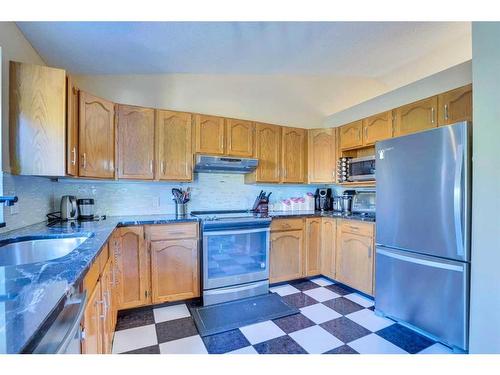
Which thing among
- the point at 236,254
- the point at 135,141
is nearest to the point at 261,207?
the point at 236,254

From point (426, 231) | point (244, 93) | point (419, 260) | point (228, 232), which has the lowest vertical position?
point (419, 260)

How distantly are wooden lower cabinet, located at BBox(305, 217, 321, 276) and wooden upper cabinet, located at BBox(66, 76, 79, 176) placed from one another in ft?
7.92

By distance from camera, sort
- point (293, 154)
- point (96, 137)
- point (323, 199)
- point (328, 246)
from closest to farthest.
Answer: point (96, 137) → point (328, 246) → point (293, 154) → point (323, 199)

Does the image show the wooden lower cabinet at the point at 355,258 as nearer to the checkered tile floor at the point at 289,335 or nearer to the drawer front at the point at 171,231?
the checkered tile floor at the point at 289,335

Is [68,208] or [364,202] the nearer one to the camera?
[68,208]

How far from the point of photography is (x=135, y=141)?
2.42 metres

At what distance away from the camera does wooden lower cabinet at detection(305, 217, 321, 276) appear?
116 inches

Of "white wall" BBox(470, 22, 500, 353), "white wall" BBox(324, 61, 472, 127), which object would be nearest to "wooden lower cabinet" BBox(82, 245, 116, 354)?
"white wall" BBox(470, 22, 500, 353)

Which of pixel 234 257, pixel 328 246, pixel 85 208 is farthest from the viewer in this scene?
pixel 328 246

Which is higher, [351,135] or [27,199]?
[351,135]

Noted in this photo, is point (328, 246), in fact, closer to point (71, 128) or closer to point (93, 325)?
point (93, 325)

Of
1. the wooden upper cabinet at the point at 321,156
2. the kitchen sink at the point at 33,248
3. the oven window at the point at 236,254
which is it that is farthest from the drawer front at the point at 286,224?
the kitchen sink at the point at 33,248

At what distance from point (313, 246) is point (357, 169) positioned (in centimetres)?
109
